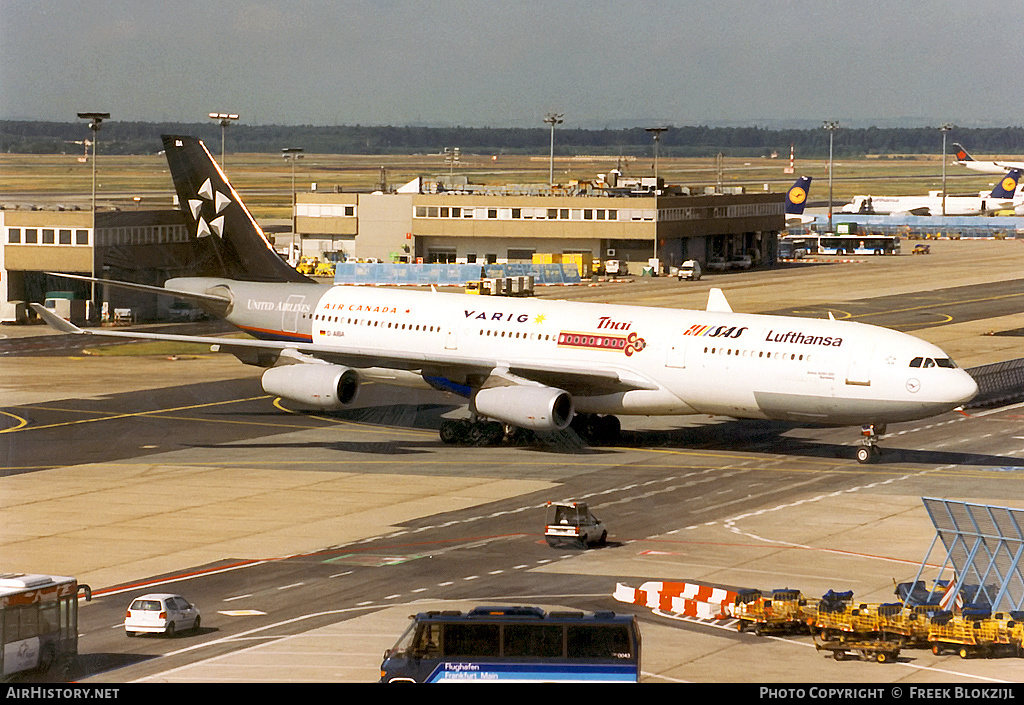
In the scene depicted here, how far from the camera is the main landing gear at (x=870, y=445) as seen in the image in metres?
60.9

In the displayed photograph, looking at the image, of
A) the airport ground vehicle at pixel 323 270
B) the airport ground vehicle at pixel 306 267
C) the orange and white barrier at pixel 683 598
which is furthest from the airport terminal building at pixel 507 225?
the orange and white barrier at pixel 683 598

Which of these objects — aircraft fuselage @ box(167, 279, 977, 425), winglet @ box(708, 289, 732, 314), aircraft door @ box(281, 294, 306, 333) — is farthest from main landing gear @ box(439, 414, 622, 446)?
aircraft door @ box(281, 294, 306, 333)

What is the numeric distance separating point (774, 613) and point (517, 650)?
9541 mm

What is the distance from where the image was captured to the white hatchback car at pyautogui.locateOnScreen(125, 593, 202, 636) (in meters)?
35.3

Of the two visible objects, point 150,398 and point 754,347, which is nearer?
point 754,347

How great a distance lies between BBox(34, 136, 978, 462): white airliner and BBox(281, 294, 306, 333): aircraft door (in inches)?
2.4

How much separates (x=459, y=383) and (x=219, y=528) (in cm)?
1996

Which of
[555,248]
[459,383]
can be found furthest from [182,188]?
[555,248]

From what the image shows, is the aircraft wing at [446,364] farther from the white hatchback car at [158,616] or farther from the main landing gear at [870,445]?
the white hatchback car at [158,616]

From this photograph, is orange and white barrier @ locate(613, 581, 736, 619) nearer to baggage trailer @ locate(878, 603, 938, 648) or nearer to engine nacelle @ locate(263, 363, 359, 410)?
baggage trailer @ locate(878, 603, 938, 648)

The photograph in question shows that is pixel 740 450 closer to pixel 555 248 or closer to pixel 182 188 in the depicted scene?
pixel 182 188

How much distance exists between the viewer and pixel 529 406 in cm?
6103

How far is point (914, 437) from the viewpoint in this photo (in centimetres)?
6875

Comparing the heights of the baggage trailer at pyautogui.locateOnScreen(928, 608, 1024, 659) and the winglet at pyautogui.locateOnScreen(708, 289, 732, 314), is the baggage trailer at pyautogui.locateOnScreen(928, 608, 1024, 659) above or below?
below
